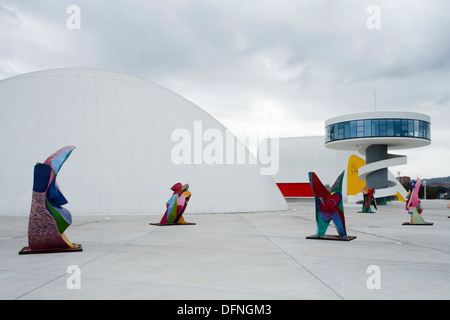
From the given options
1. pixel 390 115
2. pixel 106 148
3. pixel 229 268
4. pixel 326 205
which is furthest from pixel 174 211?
pixel 390 115

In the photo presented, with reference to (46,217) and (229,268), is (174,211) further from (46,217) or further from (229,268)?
(229,268)

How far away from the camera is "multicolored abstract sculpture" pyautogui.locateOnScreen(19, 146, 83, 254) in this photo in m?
9.76

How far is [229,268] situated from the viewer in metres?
7.89

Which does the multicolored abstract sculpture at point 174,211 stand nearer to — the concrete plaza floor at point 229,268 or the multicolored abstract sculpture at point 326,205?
the concrete plaza floor at point 229,268

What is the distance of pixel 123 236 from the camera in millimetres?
13336

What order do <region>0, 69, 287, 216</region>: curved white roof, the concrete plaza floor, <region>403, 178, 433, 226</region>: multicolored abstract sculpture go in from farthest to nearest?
<region>0, 69, 287, 216</region>: curved white roof < <region>403, 178, 433, 226</region>: multicolored abstract sculpture < the concrete plaza floor

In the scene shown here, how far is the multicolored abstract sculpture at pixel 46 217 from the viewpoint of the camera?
9758 mm

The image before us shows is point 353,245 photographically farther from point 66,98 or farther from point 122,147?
point 66,98

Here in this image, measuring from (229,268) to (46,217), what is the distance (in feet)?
17.3

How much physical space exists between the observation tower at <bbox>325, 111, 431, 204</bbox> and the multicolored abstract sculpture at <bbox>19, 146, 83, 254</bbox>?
42.3m

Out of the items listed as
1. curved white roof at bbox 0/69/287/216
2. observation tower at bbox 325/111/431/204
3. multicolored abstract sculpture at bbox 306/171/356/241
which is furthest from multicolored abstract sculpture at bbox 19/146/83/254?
observation tower at bbox 325/111/431/204

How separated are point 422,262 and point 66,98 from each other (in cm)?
2481

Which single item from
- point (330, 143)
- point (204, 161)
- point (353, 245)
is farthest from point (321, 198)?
point (330, 143)

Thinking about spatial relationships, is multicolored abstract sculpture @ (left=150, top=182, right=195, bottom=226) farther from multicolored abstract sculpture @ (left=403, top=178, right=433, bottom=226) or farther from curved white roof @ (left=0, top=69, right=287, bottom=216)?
multicolored abstract sculpture @ (left=403, top=178, right=433, bottom=226)
